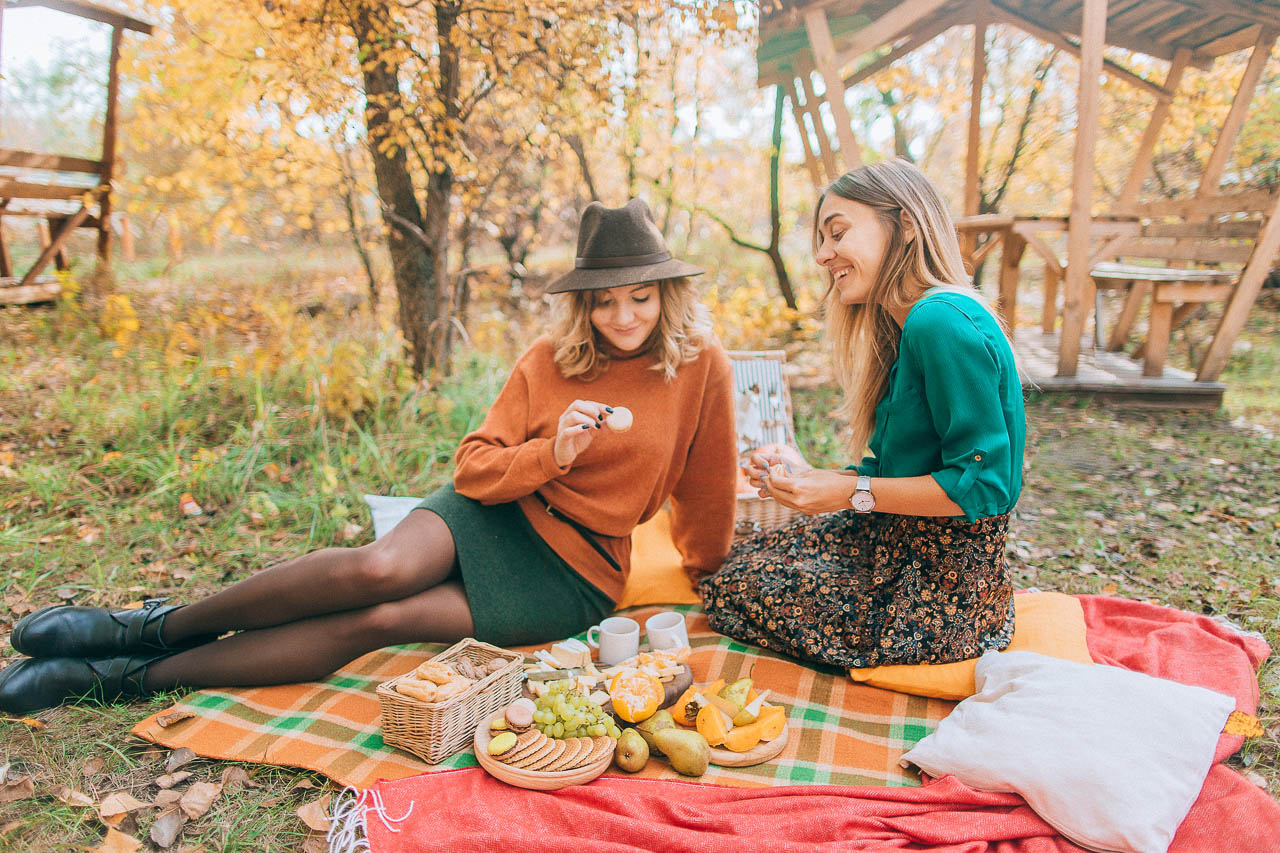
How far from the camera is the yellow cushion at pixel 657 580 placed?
126 inches

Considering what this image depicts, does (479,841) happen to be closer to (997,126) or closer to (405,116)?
(405,116)

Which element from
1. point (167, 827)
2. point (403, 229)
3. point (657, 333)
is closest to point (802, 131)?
point (403, 229)

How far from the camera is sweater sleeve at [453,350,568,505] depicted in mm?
2707

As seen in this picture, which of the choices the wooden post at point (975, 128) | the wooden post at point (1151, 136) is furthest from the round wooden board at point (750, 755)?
the wooden post at point (1151, 136)

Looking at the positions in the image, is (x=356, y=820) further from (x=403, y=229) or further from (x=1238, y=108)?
(x=1238, y=108)

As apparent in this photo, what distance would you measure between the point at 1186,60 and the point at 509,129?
5.41m

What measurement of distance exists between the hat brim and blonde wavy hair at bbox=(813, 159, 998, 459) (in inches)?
20.5

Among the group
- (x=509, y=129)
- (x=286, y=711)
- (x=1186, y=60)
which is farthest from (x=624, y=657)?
(x=1186, y=60)

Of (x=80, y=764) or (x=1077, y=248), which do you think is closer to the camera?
(x=80, y=764)

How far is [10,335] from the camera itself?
589cm

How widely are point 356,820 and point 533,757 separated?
0.46 metres

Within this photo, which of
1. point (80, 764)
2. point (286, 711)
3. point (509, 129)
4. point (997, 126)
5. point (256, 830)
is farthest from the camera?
point (997, 126)

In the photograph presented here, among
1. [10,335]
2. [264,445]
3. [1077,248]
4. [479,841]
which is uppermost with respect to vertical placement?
[1077,248]

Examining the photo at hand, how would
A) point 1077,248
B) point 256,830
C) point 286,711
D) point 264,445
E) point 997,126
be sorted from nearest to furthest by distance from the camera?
1. point 256,830
2. point 286,711
3. point 264,445
4. point 1077,248
5. point 997,126
